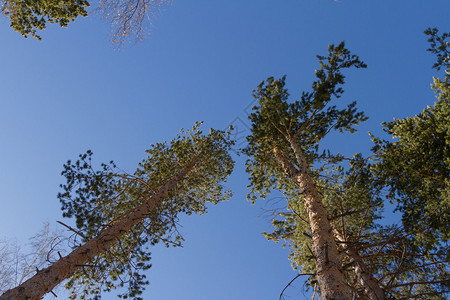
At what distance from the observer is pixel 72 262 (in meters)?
6.14

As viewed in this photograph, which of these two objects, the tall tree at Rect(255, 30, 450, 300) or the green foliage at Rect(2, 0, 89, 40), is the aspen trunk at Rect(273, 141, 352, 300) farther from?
the green foliage at Rect(2, 0, 89, 40)

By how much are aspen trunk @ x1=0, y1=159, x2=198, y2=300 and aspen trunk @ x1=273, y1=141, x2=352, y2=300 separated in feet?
16.2

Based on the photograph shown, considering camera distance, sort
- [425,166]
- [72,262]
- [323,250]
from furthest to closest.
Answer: [425,166] → [72,262] → [323,250]

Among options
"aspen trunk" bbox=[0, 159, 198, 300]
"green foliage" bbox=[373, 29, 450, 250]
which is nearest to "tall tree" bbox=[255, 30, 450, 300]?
"green foliage" bbox=[373, 29, 450, 250]

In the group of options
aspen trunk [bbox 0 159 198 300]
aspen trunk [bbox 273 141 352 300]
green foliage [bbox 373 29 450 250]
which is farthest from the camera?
green foliage [bbox 373 29 450 250]

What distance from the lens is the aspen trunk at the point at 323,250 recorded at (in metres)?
4.61

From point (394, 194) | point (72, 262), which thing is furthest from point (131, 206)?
point (394, 194)

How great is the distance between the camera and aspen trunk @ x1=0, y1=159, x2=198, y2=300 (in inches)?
200

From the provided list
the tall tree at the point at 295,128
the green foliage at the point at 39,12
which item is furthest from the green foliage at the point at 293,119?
the green foliage at the point at 39,12

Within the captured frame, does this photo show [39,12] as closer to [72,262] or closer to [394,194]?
[72,262]

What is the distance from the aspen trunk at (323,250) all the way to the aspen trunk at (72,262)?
194 inches

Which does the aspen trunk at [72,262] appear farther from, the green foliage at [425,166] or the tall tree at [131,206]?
the green foliage at [425,166]

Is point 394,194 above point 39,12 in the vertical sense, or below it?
below

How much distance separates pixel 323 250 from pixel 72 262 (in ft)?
18.5
